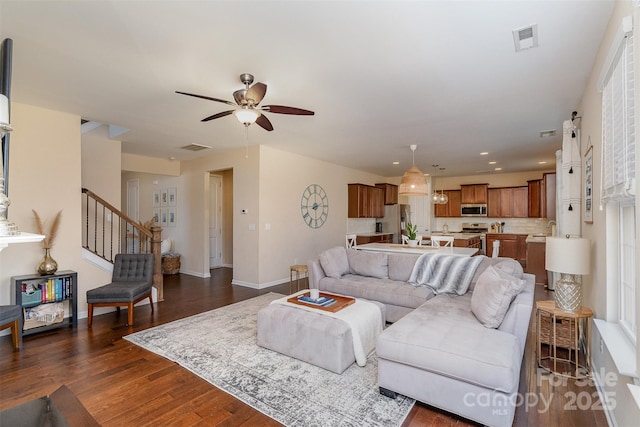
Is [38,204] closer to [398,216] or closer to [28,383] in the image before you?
[28,383]

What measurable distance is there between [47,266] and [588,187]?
5.89 meters

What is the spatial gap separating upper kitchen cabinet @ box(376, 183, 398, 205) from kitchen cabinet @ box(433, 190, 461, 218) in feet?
5.01

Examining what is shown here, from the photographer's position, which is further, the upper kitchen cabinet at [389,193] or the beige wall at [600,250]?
the upper kitchen cabinet at [389,193]

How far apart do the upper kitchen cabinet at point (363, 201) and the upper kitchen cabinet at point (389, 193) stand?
35 cm

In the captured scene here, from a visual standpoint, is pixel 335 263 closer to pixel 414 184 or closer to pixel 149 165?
pixel 414 184

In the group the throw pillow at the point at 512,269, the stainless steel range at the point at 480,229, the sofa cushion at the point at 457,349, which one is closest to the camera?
the sofa cushion at the point at 457,349

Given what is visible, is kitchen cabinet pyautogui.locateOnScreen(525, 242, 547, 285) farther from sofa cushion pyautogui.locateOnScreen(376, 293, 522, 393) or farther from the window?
sofa cushion pyautogui.locateOnScreen(376, 293, 522, 393)

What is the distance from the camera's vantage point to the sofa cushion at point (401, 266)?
4.05m

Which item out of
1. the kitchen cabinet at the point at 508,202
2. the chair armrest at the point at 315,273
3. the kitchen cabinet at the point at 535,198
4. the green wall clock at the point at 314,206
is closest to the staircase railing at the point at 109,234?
the chair armrest at the point at 315,273

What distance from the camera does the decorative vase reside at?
3.50 m

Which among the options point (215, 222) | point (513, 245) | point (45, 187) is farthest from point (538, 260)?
point (45, 187)

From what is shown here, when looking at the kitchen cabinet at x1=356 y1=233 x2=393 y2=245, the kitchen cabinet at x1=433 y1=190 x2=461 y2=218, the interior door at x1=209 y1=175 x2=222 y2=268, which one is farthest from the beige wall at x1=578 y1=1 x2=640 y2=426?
the interior door at x1=209 y1=175 x2=222 y2=268

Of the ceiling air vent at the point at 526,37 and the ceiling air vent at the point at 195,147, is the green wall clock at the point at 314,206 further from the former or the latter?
the ceiling air vent at the point at 526,37

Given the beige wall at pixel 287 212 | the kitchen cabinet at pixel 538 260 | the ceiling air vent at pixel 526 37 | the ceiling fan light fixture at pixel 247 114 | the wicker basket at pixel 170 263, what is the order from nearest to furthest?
the ceiling air vent at pixel 526 37 < the ceiling fan light fixture at pixel 247 114 < the beige wall at pixel 287 212 < the kitchen cabinet at pixel 538 260 < the wicker basket at pixel 170 263
